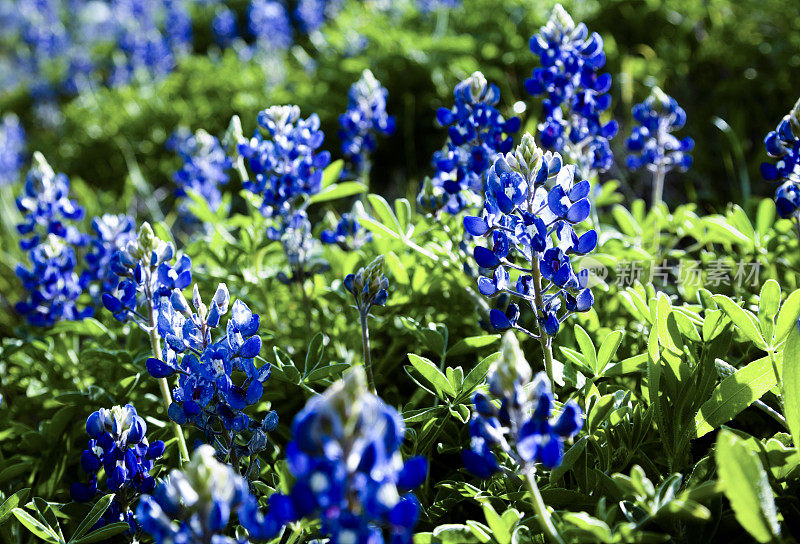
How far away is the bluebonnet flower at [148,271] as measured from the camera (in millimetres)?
2006

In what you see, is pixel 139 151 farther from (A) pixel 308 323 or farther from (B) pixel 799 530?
(B) pixel 799 530

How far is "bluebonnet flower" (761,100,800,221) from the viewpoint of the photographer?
2.12 meters

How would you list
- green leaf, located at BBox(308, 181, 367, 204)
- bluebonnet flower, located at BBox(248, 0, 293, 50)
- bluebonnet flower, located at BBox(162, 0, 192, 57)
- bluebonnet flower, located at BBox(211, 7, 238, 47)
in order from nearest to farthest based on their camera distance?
green leaf, located at BBox(308, 181, 367, 204) → bluebonnet flower, located at BBox(248, 0, 293, 50) → bluebonnet flower, located at BBox(211, 7, 238, 47) → bluebonnet flower, located at BBox(162, 0, 192, 57)

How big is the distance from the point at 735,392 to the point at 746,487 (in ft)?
1.63

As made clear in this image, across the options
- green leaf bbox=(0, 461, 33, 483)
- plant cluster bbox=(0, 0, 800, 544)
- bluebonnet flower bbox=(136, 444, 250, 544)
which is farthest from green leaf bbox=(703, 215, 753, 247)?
green leaf bbox=(0, 461, 33, 483)

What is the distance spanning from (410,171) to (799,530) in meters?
3.35

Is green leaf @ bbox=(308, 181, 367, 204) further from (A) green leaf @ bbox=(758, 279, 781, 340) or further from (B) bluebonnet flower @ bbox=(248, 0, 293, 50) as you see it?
(B) bluebonnet flower @ bbox=(248, 0, 293, 50)

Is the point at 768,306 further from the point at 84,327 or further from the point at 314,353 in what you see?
the point at 84,327

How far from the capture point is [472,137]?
2400mm

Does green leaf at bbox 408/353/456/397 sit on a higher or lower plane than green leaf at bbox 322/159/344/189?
higher

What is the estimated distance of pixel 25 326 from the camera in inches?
118

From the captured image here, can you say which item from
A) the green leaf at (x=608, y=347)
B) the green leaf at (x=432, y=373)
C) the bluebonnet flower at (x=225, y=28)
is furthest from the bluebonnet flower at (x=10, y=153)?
the green leaf at (x=608, y=347)

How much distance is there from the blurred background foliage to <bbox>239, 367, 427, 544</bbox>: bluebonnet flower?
8.89 feet

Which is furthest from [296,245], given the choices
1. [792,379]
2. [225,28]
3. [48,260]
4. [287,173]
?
[225,28]
